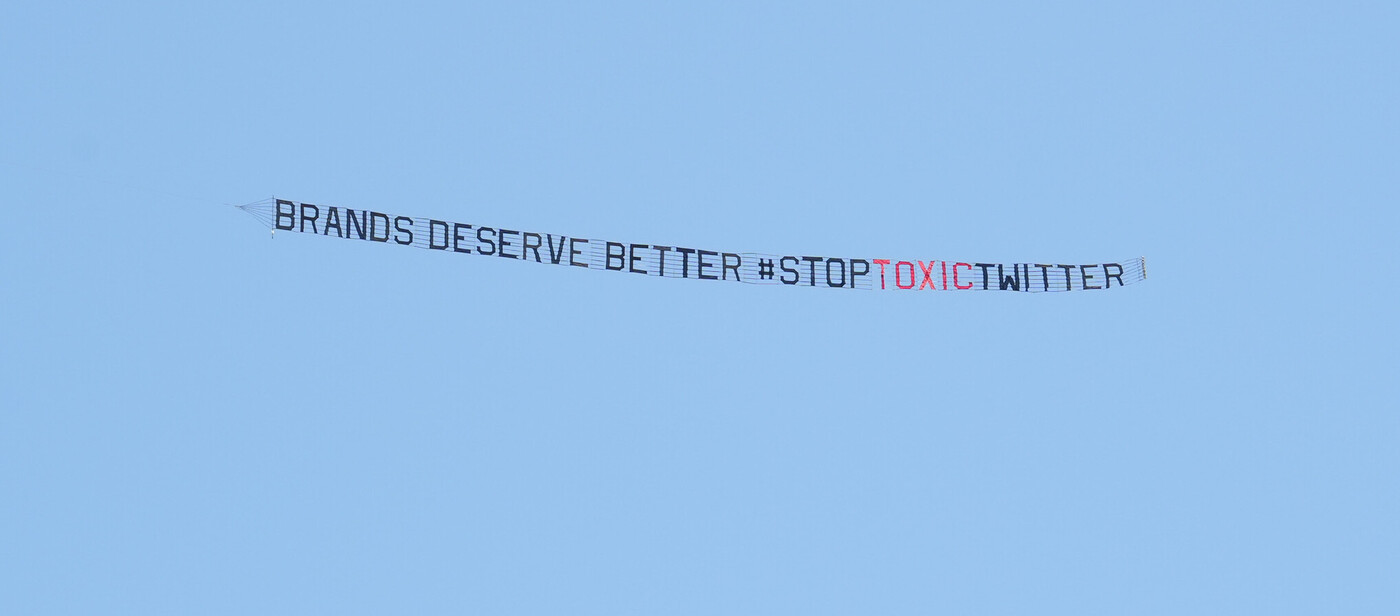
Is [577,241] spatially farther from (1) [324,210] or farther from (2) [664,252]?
(1) [324,210]

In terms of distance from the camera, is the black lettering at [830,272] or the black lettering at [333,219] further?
the black lettering at [830,272]

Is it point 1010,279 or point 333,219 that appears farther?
point 1010,279

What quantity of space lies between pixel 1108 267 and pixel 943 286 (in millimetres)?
4526

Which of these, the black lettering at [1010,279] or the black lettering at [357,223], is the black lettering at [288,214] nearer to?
the black lettering at [357,223]

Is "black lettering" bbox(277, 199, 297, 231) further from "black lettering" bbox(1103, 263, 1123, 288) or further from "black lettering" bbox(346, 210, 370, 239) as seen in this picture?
"black lettering" bbox(1103, 263, 1123, 288)

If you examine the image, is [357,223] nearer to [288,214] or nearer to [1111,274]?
[288,214]

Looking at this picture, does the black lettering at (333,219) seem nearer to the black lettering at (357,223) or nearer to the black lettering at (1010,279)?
the black lettering at (357,223)

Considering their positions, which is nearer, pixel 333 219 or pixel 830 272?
pixel 333 219

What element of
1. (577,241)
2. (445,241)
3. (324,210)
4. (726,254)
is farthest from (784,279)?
(324,210)

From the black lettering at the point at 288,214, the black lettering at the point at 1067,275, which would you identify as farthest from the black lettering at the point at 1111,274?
the black lettering at the point at 288,214

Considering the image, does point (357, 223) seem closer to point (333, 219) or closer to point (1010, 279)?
point (333, 219)

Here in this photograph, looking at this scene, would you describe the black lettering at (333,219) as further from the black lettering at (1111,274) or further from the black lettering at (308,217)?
the black lettering at (1111,274)

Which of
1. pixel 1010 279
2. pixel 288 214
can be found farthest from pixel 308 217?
pixel 1010 279

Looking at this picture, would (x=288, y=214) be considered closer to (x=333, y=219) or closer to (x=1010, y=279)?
(x=333, y=219)
